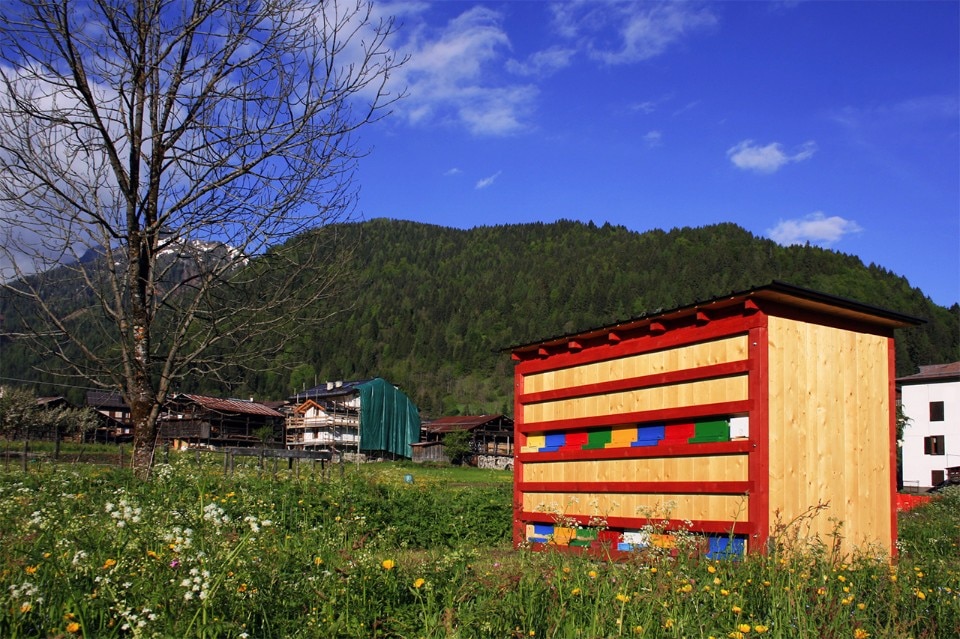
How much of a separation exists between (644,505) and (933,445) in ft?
183

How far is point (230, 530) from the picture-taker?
20.6 feet

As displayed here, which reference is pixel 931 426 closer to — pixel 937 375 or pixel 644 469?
pixel 937 375

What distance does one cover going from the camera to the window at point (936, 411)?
55.1 meters

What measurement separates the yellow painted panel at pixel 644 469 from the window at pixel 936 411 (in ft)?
179

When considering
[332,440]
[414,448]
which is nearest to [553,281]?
[414,448]

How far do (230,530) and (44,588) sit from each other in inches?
90.7

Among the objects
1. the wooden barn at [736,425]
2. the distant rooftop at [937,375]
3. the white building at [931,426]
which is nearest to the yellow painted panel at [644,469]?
the wooden barn at [736,425]

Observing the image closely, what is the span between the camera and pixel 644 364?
9453 mm

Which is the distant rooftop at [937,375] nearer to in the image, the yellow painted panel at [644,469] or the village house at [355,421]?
the village house at [355,421]

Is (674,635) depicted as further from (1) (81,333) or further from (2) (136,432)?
(1) (81,333)

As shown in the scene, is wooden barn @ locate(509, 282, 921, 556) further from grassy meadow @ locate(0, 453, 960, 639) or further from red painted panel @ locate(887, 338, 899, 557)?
grassy meadow @ locate(0, 453, 960, 639)

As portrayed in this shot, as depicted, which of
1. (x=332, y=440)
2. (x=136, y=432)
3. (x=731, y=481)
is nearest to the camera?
(x=731, y=481)

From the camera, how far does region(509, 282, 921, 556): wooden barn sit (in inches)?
313

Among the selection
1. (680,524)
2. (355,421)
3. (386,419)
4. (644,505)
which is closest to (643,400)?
(644,505)
